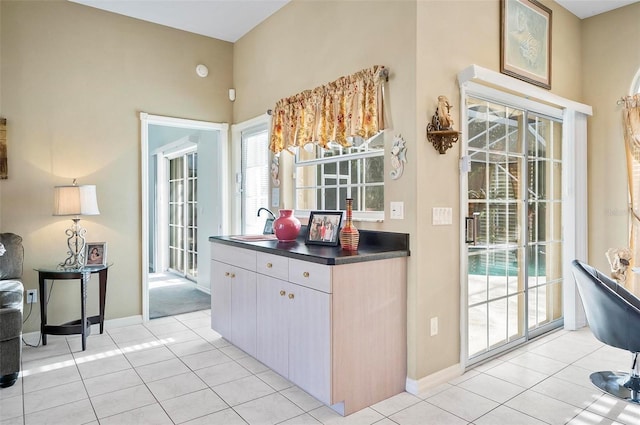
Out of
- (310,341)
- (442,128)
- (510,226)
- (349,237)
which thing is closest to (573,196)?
(510,226)

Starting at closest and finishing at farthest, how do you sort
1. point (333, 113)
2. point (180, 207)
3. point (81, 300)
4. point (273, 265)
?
point (273, 265) < point (333, 113) < point (81, 300) < point (180, 207)

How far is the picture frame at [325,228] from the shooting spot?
2.85 meters

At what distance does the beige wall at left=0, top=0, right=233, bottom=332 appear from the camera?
11.4 ft

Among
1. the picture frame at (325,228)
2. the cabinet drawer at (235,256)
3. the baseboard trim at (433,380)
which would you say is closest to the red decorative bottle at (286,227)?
the picture frame at (325,228)

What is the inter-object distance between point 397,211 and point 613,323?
1.42 metres

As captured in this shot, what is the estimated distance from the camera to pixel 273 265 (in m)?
2.75

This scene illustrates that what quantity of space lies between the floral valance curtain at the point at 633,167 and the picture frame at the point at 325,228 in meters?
2.70

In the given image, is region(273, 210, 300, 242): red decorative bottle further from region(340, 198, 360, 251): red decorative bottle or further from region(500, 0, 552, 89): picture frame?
region(500, 0, 552, 89): picture frame

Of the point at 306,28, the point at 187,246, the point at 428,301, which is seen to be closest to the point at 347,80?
the point at 306,28

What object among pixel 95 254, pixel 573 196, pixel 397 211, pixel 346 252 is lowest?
pixel 95 254

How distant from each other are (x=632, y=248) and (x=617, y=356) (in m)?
1.04

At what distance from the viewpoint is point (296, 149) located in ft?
12.2

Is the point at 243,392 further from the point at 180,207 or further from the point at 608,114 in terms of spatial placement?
the point at 180,207

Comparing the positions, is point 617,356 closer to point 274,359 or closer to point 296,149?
point 274,359
